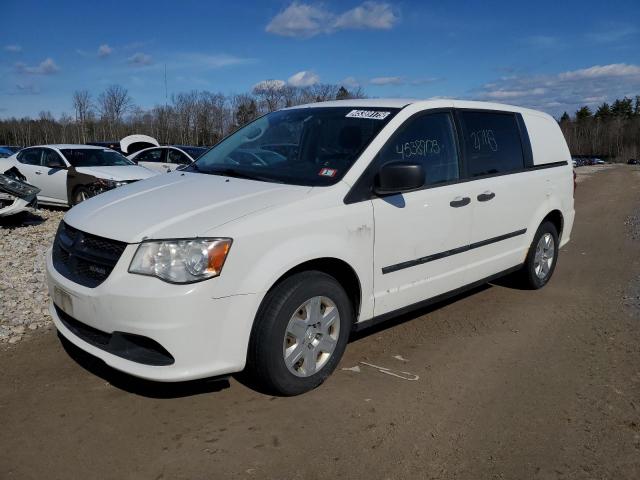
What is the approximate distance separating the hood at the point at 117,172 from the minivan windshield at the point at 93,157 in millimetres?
409

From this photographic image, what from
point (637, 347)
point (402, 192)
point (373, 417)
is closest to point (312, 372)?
point (373, 417)

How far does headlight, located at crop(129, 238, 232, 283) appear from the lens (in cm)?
284

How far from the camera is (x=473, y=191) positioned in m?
4.34

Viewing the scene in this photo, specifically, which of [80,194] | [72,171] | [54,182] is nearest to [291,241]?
[80,194]

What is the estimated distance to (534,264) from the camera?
554cm

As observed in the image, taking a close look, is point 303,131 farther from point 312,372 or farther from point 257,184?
point 312,372

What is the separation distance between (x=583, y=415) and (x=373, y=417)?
1.25m

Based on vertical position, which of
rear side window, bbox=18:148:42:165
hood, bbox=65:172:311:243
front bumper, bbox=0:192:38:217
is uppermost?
rear side window, bbox=18:148:42:165

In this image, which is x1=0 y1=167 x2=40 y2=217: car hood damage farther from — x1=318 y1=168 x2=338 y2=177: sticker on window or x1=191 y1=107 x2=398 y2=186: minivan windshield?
x1=318 y1=168 x2=338 y2=177: sticker on window

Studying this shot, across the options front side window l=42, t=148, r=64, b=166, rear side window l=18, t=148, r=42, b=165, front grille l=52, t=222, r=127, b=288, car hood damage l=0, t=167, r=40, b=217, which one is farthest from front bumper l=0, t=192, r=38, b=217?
front grille l=52, t=222, r=127, b=288

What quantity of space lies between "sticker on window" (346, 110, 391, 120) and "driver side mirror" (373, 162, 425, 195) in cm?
54

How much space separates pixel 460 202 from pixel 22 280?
4615 mm

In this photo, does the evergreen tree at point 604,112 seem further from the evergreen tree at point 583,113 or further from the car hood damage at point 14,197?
the car hood damage at point 14,197

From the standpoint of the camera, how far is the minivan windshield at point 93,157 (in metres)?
11.8
